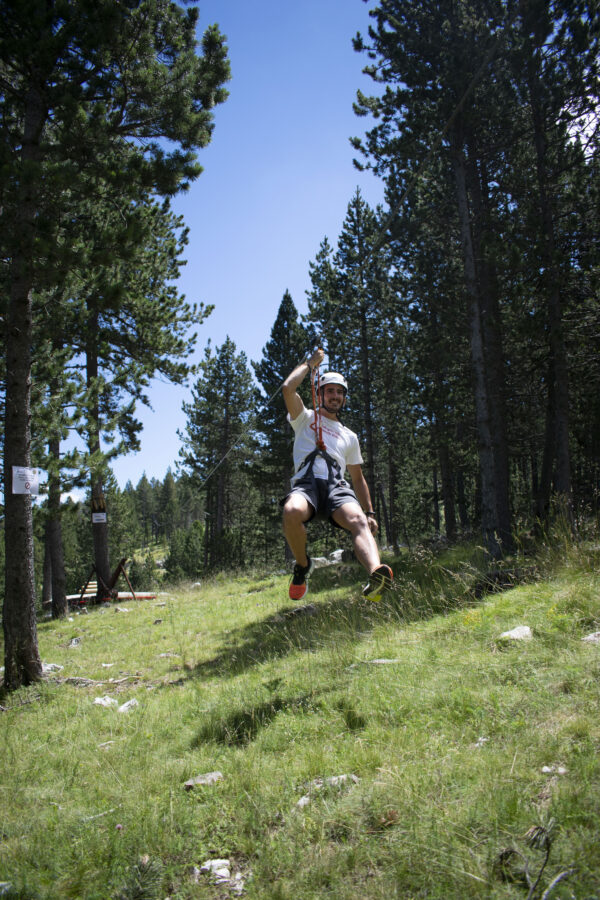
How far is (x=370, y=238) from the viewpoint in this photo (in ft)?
63.5

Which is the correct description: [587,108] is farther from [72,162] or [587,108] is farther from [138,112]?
[72,162]

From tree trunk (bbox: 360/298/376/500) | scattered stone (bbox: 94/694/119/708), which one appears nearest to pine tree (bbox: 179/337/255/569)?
tree trunk (bbox: 360/298/376/500)

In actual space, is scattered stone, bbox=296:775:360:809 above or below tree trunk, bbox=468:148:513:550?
below

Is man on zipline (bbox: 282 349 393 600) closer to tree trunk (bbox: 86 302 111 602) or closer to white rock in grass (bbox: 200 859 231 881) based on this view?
white rock in grass (bbox: 200 859 231 881)

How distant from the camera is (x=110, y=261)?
635 centimetres

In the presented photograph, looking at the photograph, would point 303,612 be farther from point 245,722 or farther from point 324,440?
point 245,722

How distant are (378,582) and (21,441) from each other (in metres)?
4.89

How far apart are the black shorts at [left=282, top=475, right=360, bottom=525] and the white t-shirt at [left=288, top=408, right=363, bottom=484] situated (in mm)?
76

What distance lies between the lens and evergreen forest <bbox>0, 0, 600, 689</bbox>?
6.34 m

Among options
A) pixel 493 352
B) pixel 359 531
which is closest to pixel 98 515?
pixel 493 352

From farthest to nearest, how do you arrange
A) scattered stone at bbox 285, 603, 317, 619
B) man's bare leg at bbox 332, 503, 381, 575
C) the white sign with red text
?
scattered stone at bbox 285, 603, 317, 619, the white sign with red text, man's bare leg at bbox 332, 503, 381, 575

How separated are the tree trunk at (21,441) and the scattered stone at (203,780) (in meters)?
4.16

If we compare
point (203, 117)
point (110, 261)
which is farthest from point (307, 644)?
point (203, 117)

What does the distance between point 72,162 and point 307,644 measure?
6058mm
